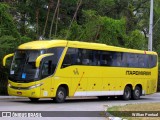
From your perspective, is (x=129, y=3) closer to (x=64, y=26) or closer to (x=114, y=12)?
(x=114, y=12)

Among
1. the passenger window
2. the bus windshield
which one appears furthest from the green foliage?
the bus windshield

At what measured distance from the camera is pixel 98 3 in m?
42.8

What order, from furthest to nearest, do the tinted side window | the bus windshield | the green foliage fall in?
the green foliage
the tinted side window
the bus windshield

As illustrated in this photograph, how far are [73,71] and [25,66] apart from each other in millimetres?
3006

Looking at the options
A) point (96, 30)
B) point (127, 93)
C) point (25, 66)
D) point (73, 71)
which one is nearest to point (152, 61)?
point (127, 93)

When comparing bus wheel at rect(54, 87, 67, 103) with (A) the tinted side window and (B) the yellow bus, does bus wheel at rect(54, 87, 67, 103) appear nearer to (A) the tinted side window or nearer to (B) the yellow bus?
(B) the yellow bus

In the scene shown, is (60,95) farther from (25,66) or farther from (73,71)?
(25,66)

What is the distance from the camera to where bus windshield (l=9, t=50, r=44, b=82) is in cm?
2320

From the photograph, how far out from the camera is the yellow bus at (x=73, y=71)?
23312mm

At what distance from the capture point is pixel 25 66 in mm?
23594

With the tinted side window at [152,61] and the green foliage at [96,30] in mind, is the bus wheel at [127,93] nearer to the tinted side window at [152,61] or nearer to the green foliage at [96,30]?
the tinted side window at [152,61]

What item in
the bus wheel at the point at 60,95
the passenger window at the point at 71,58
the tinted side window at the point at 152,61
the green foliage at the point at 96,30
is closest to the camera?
the bus wheel at the point at 60,95

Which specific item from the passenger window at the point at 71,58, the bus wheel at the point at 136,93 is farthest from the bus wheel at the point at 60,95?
the bus wheel at the point at 136,93

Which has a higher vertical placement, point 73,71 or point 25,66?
point 25,66
